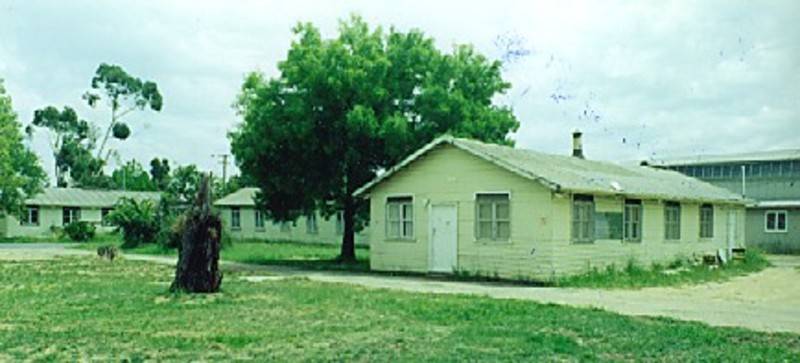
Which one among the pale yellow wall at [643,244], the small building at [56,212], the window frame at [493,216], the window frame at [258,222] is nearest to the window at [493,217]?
the window frame at [493,216]

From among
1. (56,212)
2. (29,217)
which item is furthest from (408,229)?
(56,212)

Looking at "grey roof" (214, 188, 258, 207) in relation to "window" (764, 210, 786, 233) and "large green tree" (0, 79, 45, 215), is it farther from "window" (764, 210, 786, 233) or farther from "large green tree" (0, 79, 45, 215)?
"window" (764, 210, 786, 233)

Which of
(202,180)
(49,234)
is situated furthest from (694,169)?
(49,234)

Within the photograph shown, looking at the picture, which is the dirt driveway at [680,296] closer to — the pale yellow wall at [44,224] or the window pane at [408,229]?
the window pane at [408,229]

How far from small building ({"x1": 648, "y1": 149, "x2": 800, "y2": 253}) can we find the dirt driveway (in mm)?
17666

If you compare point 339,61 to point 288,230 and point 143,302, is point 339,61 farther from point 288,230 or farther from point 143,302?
point 288,230

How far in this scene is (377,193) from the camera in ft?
88.4

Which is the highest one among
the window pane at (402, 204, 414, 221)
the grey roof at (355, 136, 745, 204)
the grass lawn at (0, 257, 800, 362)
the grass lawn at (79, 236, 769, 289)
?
the grey roof at (355, 136, 745, 204)

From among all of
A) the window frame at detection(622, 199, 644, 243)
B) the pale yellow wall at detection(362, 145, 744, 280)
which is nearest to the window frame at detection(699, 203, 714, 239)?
the pale yellow wall at detection(362, 145, 744, 280)

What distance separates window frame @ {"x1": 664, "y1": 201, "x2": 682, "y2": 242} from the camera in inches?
1114

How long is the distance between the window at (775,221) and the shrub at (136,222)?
106 ft

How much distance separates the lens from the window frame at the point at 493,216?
23.3m

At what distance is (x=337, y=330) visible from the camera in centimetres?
1266

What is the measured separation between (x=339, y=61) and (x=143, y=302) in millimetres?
14805
